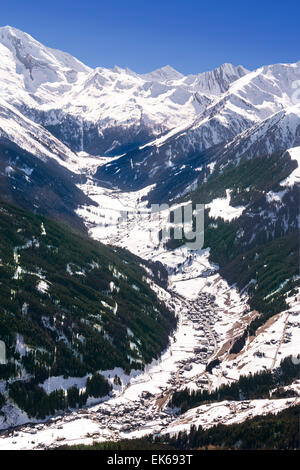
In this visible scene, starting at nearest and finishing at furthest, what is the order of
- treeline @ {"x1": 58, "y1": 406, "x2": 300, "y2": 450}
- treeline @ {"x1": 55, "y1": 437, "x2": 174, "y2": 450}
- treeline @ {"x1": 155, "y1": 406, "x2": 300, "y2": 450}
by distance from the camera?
treeline @ {"x1": 155, "y1": 406, "x2": 300, "y2": 450}, treeline @ {"x1": 58, "y1": 406, "x2": 300, "y2": 450}, treeline @ {"x1": 55, "y1": 437, "x2": 174, "y2": 450}

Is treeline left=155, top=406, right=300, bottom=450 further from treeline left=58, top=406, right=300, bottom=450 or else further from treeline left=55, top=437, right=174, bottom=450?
treeline left=55, top=437, right=174, bottom=450

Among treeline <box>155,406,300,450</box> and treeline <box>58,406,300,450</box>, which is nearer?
treeline <box>155,406,300,450</box>

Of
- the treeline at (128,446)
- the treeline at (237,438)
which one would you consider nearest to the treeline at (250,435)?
the treeline at (237,438)

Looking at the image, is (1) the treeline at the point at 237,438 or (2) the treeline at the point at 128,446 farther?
(2) the treeline at the point at 128,446

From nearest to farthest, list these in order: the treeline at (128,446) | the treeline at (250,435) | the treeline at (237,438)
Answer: the treeline at (250,435)
the treeline at (237,438)
the treeline at (128,446)

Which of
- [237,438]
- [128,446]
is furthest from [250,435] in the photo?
[128,446]

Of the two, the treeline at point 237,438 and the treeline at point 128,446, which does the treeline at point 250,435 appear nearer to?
the treeline at point 237,438

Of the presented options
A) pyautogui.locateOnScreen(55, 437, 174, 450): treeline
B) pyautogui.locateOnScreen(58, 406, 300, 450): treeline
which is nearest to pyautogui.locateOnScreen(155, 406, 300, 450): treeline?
pyautogui.locateOnScreen(58, 406, 300, 450): treeline

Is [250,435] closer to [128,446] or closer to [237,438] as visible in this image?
[237,438]

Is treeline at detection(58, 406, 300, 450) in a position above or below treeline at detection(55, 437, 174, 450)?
above
